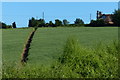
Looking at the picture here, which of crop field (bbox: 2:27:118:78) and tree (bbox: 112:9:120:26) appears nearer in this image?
crop field (bbox: 2:27:118:78)

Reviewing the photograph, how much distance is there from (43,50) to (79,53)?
2.37 meters

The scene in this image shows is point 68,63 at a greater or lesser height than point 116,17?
lesser

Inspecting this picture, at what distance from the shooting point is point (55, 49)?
10766 millimetres

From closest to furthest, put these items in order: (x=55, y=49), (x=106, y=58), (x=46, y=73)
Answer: (x=46, y=73) → (x=106, y=58) → (x=55, y=49)

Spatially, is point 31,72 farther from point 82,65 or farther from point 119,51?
point 119,51

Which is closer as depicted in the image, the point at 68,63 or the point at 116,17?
the point at 68,63

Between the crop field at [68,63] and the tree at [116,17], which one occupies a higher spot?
the tree at [116,17]

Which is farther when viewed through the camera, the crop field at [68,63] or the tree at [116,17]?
the tree at [116,17]

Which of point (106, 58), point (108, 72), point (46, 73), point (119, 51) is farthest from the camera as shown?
point (119, 51)

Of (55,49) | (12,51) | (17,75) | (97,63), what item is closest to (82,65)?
(97,63)

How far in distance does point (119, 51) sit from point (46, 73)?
2.82 metres

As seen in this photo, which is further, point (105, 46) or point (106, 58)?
point (105, 46)

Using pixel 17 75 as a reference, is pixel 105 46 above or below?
above

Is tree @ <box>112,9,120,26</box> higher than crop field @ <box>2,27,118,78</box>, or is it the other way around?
tree @ <box>112,9,120,26</box>
